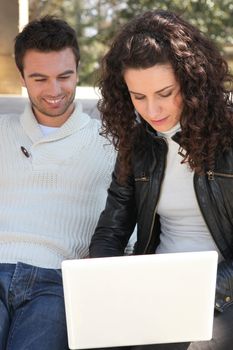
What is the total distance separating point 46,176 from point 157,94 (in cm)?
69

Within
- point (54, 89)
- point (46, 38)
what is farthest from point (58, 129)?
point (46, 38)

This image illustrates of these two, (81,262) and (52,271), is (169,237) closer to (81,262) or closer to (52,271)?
(52,271)

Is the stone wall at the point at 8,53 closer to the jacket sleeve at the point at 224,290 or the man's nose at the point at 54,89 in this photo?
the man's nose at the point at 54,89

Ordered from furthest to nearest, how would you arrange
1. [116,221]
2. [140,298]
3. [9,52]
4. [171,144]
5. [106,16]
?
[106,16], [9,52], [116,221], [171,144], [140,298]

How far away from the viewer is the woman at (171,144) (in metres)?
2.13

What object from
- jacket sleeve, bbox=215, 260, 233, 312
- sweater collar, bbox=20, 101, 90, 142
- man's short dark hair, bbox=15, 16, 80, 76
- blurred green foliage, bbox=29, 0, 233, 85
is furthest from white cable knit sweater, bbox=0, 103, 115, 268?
blurred green foliage, bbox=29, 0, 233, 85

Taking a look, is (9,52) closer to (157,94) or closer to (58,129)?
(58,129)

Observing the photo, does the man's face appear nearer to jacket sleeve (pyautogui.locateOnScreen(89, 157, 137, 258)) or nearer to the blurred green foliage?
jacket sleeve (pyautogui.locateOnScreen(89, 157, 137, 258))

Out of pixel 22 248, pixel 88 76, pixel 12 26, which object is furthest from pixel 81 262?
pixel 88 76

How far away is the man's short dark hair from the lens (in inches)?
111

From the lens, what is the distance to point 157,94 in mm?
2156

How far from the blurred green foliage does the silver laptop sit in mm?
7453

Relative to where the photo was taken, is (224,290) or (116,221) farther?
(116,221)

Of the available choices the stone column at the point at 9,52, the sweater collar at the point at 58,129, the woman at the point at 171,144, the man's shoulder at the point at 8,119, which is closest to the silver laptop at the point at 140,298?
the woman at the point at 171,144
